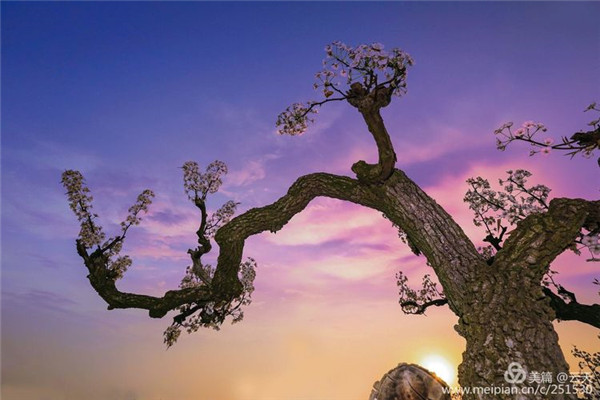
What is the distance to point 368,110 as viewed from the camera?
918 cm

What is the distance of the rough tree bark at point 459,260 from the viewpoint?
672cm

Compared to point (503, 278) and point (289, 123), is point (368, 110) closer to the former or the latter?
point (289, 123)

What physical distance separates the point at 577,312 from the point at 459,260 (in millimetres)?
5715

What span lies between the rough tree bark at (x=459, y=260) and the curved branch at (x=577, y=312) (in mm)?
78

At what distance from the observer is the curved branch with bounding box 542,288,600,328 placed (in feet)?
35.4

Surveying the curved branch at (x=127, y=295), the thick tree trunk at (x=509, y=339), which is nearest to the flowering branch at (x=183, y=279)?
the curved branch at (x=127, y=295)

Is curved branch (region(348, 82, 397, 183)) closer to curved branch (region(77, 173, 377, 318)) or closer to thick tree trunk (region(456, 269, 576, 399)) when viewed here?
curved branch (region(77, 173, 377, 318))

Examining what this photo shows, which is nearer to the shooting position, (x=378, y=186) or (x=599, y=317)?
(x=378, y=186)

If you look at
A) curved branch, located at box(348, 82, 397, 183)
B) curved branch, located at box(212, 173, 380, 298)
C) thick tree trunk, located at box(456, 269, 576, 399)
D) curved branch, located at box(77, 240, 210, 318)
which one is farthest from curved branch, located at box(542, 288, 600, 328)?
curved branch, located at box(77, 240, 210, 318)

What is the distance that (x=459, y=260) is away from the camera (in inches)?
328

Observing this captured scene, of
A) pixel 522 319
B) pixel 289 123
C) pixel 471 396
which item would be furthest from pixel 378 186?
pixel 471 396

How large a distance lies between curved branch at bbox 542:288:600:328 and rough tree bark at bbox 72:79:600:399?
0.08 m

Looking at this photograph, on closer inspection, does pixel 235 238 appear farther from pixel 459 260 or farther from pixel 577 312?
pixel 577 312

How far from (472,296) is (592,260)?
2.84 metres
